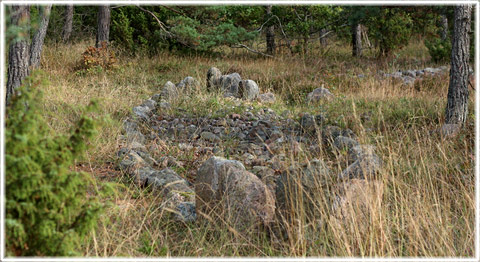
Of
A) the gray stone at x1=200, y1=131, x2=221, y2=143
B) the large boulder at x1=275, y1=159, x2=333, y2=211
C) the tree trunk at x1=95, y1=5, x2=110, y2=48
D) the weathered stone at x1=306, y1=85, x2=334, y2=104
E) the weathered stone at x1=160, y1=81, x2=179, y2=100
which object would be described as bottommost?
the gray stone at x1=200, y1=131, x2=221, y2=143

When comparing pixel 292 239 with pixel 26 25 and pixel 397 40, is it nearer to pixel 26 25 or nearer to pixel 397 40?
pixel 26 25

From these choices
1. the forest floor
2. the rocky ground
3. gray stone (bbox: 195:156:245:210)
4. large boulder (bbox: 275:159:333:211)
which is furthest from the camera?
gray stone (bbox: 195:156:245:210)

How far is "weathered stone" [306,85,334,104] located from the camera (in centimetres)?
788

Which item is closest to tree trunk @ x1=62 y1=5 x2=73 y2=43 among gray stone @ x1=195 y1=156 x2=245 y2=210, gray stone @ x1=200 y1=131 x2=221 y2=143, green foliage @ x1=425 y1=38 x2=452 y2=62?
gray stone @ x1=200 y1=131 x2=221 y2=143

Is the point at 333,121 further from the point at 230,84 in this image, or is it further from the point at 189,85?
the point at 189,85

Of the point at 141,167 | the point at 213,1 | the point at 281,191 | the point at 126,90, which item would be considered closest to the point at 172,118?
the point at 126,90

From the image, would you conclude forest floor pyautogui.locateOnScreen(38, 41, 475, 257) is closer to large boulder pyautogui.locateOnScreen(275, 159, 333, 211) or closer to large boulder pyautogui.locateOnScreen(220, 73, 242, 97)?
large boulder pyautogui.locateOnScreen(275, 159, 333, 211)

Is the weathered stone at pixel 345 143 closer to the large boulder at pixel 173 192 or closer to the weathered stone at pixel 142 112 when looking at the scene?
the large boulder at pixel 173 192

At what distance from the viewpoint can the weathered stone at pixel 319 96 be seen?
788 centimetres

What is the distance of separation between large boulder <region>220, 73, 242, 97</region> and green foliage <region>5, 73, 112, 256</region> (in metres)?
6.22

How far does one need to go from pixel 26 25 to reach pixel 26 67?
10.4ft

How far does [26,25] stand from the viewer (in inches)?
102

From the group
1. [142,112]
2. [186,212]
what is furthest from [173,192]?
[142,112]

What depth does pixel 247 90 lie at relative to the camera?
820 cm
